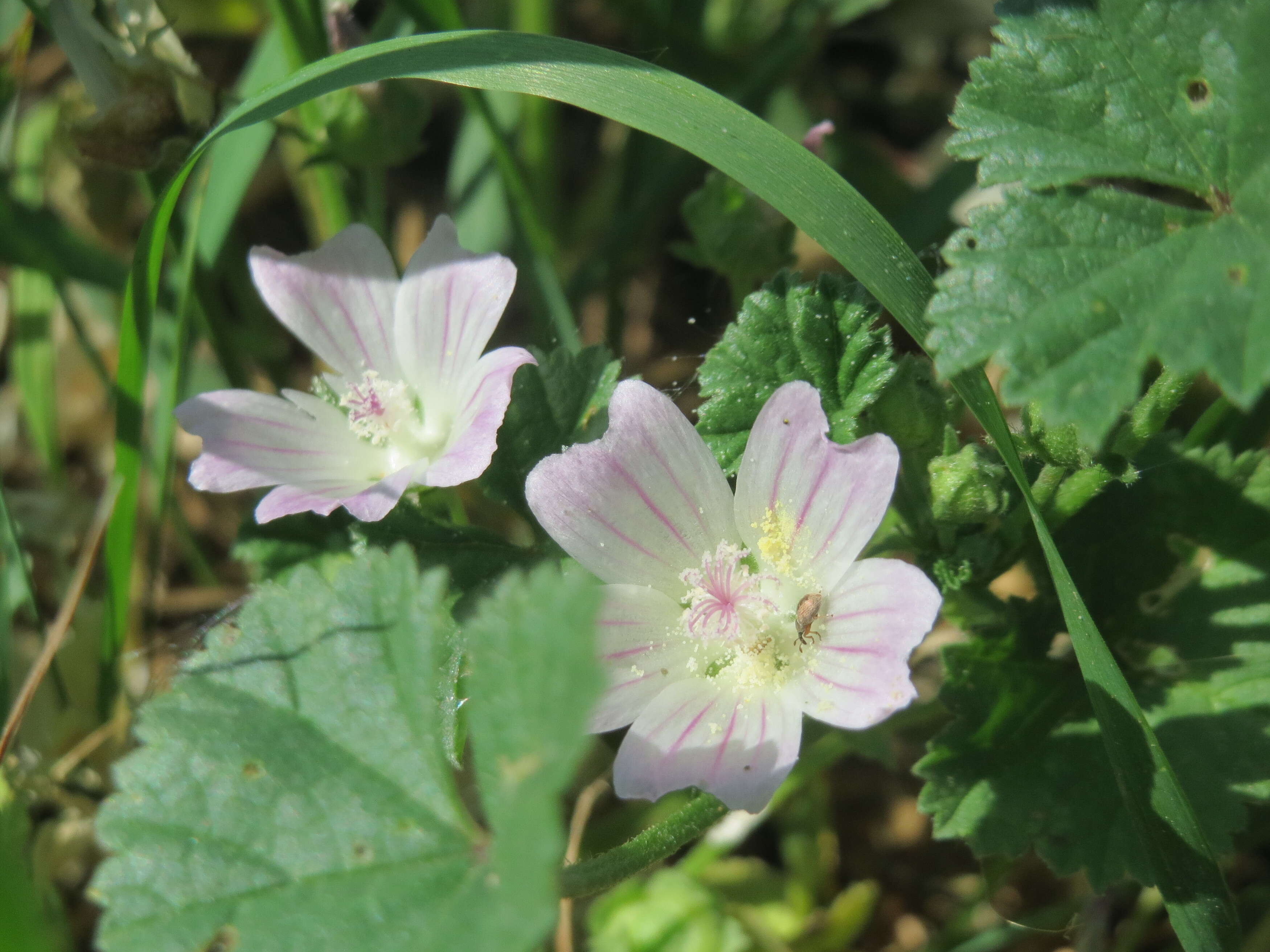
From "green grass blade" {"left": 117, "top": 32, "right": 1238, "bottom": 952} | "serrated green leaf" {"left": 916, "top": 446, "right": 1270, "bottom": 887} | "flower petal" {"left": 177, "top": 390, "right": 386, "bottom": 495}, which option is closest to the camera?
"green grass blade" {"left": 117, "top": 32, "right": 1238, "bottom": 952}

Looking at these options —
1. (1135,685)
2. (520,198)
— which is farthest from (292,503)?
(1135,685)

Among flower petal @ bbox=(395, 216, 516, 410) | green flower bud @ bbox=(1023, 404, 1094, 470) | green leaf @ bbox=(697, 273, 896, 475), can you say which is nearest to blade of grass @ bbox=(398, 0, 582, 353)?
flower petal @ bbox=(395, 216, 516, 410)

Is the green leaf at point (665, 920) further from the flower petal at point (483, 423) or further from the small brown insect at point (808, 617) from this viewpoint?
the flower petal at point (483, 423)

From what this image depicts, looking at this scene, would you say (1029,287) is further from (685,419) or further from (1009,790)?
(1009,790)

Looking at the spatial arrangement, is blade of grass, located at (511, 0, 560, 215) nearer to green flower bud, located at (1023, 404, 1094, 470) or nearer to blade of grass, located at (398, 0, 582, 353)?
blade of grass, located at (398, 0, 582, 353)

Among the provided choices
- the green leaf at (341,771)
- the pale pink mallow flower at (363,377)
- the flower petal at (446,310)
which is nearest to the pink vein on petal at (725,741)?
the green leaf at (341,771)
